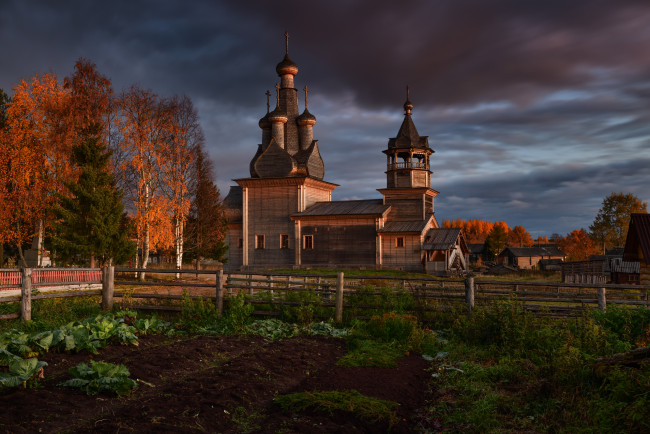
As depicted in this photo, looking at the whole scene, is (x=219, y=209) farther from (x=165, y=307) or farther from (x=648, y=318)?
(x=648, y=318)

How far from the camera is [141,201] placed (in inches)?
1172

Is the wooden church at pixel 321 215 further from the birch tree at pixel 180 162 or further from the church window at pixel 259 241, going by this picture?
the birch tree at pixel 180 162

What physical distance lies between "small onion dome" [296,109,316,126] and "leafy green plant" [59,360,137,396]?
40.0 m

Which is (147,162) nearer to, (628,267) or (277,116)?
(277,116)

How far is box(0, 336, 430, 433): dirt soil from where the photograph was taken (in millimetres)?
5699

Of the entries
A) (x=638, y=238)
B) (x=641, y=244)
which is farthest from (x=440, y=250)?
(x=641, y=244)

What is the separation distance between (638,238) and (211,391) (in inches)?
1074

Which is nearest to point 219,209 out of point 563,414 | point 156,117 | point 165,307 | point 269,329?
point 156,117

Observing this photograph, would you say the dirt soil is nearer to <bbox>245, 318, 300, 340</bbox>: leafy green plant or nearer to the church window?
<bbox>245, 318, 300, 340</bbox>: leafy green plant

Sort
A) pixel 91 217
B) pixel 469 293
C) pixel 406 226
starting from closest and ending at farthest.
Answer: pixel 469 293 < pixel 91 217 < pixel 406 226

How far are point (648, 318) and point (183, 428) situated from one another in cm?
857

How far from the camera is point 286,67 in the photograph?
45906 millimetres

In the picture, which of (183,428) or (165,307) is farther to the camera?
(165,307)

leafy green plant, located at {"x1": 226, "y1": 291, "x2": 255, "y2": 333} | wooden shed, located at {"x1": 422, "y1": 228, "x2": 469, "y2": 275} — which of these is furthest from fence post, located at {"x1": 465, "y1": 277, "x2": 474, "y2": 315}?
wooden shed, located at {"x1": 422, "y1": 228, "x2": 469, "y2": 275}
